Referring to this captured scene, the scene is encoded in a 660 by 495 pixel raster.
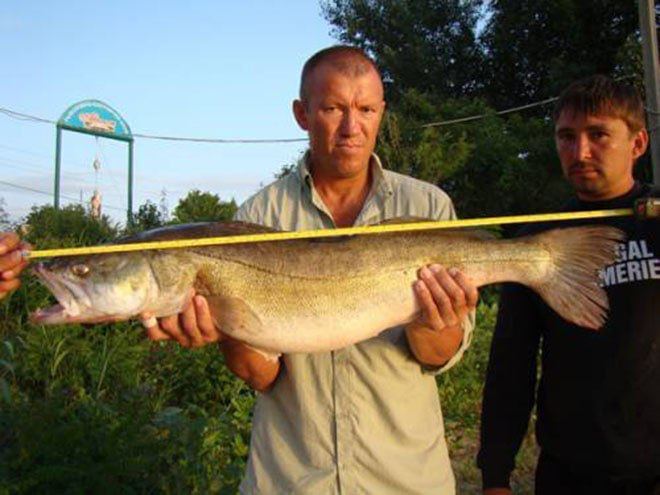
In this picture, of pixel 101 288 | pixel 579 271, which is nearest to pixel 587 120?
pixel 579 271

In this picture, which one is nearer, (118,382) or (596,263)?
(596,263)

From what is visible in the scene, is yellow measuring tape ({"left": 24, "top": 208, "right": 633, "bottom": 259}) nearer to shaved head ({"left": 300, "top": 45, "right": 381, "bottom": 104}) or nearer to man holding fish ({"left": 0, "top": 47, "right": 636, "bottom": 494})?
man holding fish ({"left": 0, "top": 47, "right": 636, "bottom": 494})

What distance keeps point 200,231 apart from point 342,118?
797 mm

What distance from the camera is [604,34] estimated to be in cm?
2544

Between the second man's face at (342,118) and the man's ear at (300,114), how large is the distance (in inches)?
4.2

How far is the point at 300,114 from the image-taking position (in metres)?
3.35

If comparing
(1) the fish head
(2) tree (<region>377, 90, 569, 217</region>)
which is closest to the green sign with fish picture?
(2) tree (<region>377, 90, 569, 217</region>)

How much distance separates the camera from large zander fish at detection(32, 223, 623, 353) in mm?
3189

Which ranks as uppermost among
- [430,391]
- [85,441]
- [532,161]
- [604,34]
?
[604,34]

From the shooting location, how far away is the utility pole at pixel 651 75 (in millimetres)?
12742

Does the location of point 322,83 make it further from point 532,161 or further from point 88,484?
point 532,161

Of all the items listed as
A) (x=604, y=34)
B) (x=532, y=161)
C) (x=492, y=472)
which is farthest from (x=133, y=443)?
(x=604, y=34)

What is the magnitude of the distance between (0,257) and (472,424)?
546 centimetres

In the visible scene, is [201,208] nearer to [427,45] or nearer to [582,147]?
[582,147]
